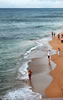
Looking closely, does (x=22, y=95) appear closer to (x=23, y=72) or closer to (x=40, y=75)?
(x=40, y=75)

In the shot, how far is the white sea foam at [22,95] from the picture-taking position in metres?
16.1

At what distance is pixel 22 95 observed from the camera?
655 inches

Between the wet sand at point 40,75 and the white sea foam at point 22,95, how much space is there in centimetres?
57

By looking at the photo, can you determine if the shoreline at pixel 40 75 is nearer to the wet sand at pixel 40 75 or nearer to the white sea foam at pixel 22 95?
the wet sand at pixel 40 75

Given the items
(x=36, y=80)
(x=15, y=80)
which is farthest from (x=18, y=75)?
(x=36, y=80)

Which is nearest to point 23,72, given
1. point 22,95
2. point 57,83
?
point 57,83

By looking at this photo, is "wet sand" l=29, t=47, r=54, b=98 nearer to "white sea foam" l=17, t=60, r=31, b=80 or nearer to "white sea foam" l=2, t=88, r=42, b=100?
"white sea foam" l=2, t=88, r=42, b=100

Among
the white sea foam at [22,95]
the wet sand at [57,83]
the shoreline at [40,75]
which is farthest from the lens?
the shoreline at [40,75]

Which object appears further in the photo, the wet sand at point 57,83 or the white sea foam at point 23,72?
the white sea foam at point 23,72

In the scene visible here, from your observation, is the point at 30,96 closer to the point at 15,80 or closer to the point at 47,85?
the point at 47,85

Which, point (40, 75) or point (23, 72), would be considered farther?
point (23, 72)

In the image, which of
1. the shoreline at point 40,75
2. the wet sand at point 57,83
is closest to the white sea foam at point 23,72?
A: the shoreline at point 40,75

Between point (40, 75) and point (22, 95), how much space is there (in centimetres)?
486

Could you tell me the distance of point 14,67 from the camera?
2433 cm
